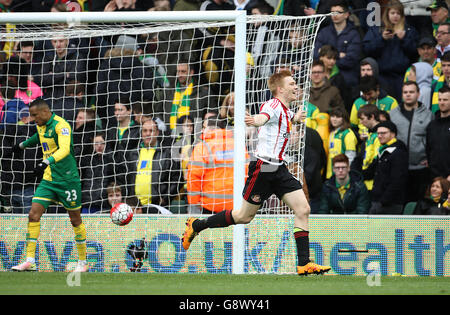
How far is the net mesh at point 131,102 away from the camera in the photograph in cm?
1127

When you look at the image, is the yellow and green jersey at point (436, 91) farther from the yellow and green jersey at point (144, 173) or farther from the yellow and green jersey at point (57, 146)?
the yellow and green jersey at point (57, 146)

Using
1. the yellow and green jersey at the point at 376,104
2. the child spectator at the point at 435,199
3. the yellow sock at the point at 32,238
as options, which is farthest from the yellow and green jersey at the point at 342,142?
the yellow sock at the point at 32,238

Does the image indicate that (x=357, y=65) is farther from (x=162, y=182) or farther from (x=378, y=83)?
(x=162, y=182)

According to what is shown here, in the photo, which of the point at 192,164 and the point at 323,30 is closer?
the point at 192,164

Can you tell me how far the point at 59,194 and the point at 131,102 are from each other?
→ 90.5 inches

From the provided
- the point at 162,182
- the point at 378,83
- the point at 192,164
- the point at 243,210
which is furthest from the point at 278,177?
the point at 378,83

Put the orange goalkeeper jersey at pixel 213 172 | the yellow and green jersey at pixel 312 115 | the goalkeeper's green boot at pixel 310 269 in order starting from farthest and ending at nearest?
the yellow and green jersey at pixel 312 115 < the orange goalkeeper jersey at pixel 213 172 < the goalkeeper's green boot at pixel 310 269

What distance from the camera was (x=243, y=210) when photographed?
28.6ft

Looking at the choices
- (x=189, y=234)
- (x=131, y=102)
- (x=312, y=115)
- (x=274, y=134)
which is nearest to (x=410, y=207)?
(x=312, y=115)

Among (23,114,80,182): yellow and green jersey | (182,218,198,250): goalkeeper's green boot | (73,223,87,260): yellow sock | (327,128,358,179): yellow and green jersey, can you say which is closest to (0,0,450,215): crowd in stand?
(327,128,358,179): yellow and green jersey

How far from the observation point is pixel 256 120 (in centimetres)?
809

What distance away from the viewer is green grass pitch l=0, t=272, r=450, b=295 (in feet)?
22.1

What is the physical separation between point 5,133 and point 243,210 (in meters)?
5.13

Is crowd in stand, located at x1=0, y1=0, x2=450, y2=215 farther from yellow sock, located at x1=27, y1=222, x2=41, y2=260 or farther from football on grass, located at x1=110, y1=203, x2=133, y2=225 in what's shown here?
yellow sock, located at x1=27, y1=222, x2=41, y2=260
